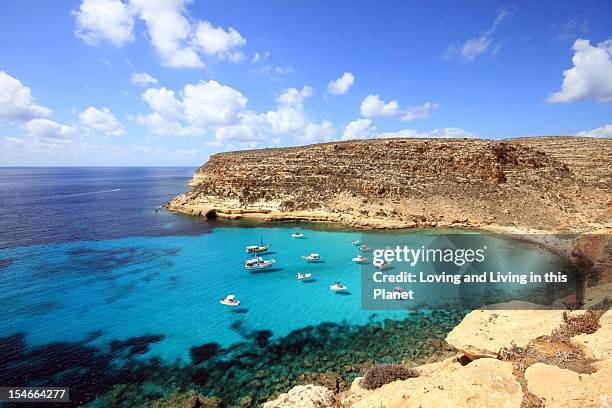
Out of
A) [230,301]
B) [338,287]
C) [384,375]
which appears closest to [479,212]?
[338,287]

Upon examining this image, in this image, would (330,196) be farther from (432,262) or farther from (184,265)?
(184,265)

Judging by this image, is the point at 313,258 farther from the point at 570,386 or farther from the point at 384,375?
the point at 570,386

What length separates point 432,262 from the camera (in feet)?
122

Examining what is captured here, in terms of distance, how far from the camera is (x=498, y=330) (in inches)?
519

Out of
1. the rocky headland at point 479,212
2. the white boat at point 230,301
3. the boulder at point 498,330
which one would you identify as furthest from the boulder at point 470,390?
the white boat at point 230,301

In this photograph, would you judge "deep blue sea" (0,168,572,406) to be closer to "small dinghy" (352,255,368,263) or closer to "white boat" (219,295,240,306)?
"white boat" (219,295,240,306)

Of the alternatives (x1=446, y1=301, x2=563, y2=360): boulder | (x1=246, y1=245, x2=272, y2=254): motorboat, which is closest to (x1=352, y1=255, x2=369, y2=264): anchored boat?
(x1=246, y1=245, x2=272, y2=254): motorboat

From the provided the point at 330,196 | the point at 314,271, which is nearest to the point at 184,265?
the point at 314,271

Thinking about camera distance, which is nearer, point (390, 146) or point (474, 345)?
point (474, 345)

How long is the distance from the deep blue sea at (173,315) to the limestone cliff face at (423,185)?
10.2 metres

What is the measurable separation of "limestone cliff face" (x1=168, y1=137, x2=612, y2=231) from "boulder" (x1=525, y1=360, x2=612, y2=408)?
4264 centimetres

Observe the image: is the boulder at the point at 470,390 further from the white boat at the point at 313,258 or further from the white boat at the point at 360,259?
the white boat at the point at 313,258

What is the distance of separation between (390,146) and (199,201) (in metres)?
42.9

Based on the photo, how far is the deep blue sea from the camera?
19109 millimetres
